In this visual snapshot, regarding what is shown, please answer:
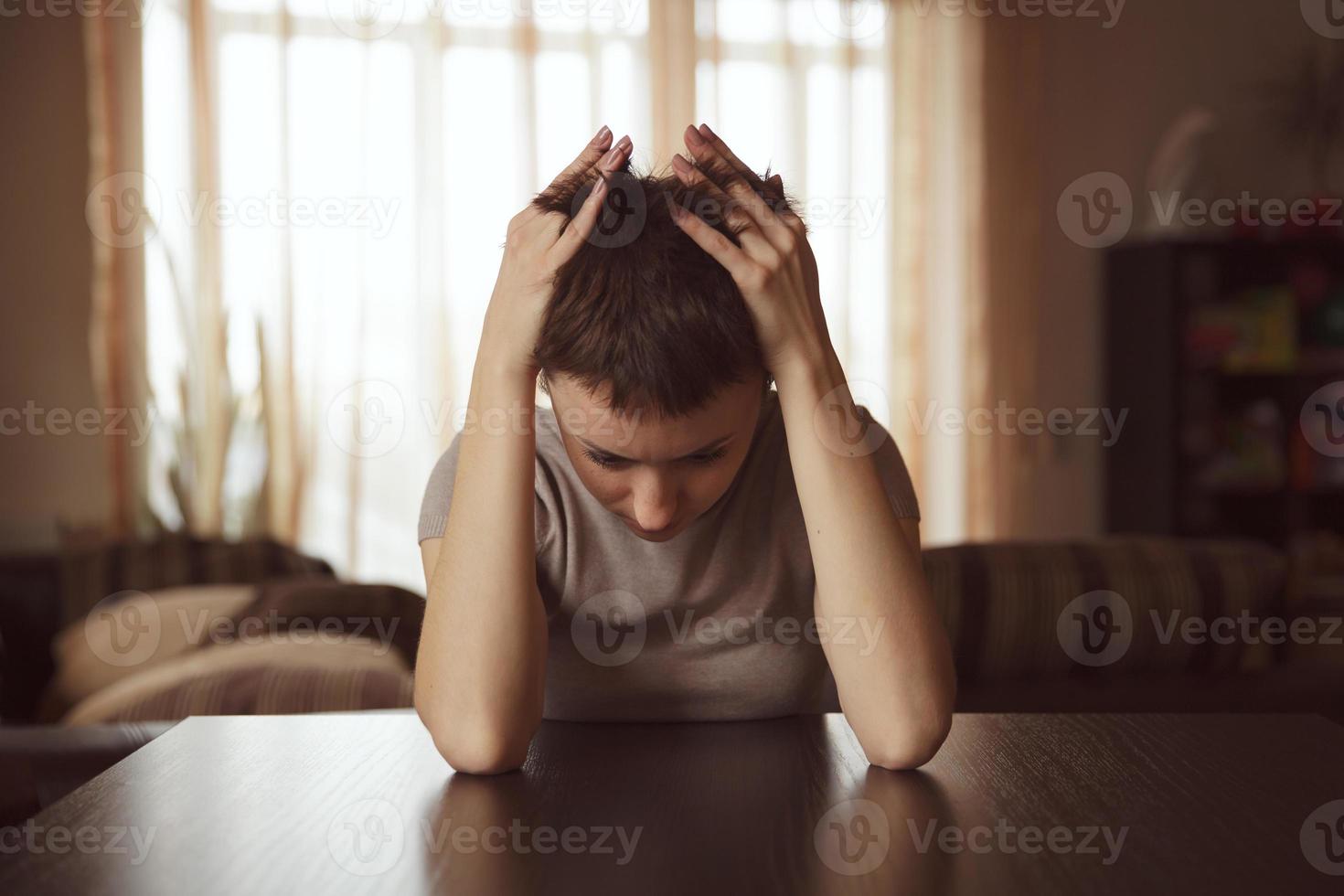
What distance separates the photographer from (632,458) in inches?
35.9

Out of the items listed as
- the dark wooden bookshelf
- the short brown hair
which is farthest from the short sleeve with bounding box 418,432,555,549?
the dark wooden bookshelf

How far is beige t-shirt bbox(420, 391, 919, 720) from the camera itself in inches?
41.8

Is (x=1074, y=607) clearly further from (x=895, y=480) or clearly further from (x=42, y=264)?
(x=42, y=264)

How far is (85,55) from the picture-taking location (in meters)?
3.70

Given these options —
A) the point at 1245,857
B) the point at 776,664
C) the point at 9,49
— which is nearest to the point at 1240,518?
the point at 776,664

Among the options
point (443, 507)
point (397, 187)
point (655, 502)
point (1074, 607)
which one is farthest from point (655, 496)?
point (397, 187)

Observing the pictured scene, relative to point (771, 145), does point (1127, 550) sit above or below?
below

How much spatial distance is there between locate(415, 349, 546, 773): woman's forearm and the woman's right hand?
0.06 ft

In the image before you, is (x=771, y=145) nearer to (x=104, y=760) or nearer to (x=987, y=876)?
(x=104, y=760)

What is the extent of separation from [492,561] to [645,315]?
0.79 feet

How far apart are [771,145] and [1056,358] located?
57.1 inches

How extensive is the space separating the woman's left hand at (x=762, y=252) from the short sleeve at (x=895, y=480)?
0.61ft

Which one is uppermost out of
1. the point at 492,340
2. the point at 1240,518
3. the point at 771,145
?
the point at 771,145

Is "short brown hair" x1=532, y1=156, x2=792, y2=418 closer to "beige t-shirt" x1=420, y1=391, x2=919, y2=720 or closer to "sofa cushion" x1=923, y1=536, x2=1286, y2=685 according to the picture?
"beige t-shirt" x1=420, y1=391, x2=919, y2=720
